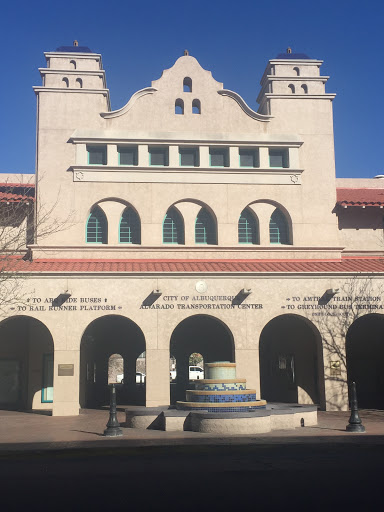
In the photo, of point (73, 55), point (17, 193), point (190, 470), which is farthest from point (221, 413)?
point (73, 55)

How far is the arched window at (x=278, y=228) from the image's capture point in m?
26.5

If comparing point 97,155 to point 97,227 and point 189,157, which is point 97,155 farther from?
point 189,157

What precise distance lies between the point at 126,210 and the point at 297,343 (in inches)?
394

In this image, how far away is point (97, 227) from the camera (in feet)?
84.3

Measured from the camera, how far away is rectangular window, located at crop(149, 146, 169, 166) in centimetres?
2648

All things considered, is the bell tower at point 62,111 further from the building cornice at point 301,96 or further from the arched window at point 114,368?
the arched window at point 114,368

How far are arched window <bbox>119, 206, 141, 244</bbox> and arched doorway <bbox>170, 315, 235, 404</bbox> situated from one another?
20.1ft

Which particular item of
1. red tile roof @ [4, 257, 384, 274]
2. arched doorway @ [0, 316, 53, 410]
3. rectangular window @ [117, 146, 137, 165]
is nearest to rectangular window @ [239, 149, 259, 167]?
red tile roof @ [4, 257, 384, 274]

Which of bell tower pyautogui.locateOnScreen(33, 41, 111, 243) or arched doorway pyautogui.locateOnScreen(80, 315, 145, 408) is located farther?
arched doorway pyautogui.locateOnScreen(80, 315, 145, 408)

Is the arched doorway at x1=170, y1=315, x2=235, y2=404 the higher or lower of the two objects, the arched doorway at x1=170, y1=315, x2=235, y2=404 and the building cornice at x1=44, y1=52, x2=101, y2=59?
the lower

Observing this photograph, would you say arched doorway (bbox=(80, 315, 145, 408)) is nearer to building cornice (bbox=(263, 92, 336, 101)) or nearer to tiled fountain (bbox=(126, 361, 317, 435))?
tiled fountain (bbox=(126, 361, 317, 435))

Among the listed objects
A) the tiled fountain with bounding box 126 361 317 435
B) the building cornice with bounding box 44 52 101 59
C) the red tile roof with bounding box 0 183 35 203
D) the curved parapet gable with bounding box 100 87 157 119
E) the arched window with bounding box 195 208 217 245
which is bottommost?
the tiled fountain with bounding box 126 361 317 435

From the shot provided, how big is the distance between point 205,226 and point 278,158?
5070 millimetres

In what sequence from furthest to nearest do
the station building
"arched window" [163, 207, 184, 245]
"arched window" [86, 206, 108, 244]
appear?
"arched window" [163, 207, 184, 245]
"arched window" [86, 206, 108, 244]
the station building
